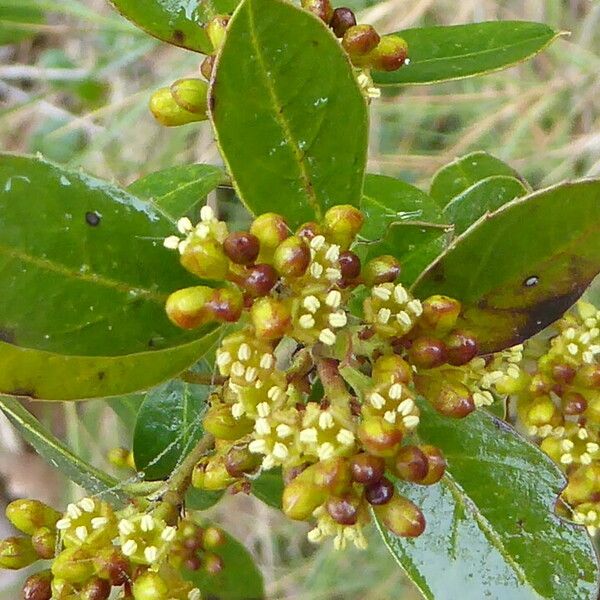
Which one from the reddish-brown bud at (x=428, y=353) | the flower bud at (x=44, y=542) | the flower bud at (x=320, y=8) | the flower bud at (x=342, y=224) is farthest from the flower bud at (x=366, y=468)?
the flower bud at (x=320, y=8)

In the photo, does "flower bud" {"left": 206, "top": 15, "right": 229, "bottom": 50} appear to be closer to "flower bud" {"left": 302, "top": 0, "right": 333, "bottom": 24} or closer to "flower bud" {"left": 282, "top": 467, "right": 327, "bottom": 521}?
"flower bud" {"left": 302, "top": 0, "right": 333, "bottom": 24}

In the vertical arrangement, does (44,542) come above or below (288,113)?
below

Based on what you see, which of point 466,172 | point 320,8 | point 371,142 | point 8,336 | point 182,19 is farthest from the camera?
point 371,142

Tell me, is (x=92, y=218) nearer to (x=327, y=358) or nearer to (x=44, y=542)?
(x=327, y=358)

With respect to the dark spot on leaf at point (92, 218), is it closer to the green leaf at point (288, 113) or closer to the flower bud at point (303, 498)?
the green leaf at point (288, 113)

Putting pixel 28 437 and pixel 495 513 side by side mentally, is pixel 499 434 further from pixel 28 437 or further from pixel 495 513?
pixel 28 437

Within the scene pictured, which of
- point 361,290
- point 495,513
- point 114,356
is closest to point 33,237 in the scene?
point 114,356

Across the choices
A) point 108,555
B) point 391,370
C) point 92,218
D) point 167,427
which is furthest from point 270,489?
point 92,218
